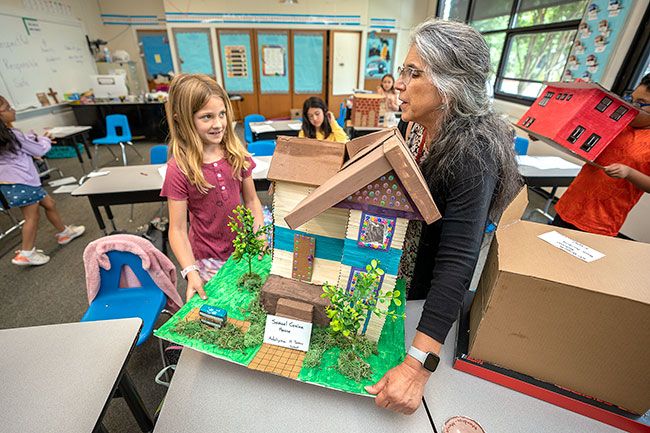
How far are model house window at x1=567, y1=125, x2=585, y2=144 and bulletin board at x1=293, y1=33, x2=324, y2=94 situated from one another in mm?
6762

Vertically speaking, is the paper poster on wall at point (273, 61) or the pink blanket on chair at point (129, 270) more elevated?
the paper poster on wall at point (273, 61)

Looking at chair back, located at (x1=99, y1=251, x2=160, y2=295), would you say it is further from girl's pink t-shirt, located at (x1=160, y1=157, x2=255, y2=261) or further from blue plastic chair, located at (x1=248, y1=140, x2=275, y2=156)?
blue plastic chair, located at (x1=248, y1=140, x2=275, y2=156)

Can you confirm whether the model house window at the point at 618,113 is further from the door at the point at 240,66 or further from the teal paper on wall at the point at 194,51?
the teal paper on wall at the point at 194,51

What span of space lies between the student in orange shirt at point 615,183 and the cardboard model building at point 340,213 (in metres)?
1.70

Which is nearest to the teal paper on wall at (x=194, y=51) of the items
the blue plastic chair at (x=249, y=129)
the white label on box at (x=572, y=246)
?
the blue plastic chair at (x=249, y=129)

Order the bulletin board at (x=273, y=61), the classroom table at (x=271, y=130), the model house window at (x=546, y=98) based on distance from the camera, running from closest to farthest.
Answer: the model house window at (x=546, y=98) → the classroom table at (x=271, y=130) → the bulletin board at (x=273, y=61)

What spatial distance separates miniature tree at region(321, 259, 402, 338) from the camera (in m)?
0.72

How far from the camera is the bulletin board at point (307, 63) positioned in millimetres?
6988

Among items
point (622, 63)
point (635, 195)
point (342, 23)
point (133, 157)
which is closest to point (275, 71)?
point (342, 23)

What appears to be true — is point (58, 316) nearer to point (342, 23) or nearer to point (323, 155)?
point (323, 155)

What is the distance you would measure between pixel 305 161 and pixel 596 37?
14.0 feet

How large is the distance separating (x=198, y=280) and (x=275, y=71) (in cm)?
726

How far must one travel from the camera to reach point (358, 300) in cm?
73

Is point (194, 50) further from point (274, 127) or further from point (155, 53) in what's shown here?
point (274, 127)
